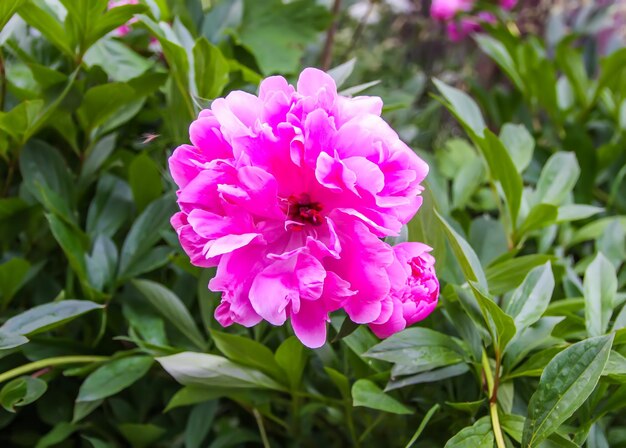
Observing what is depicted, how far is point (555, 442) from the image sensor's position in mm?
339

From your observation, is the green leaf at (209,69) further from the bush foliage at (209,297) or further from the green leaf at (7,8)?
the green leaf at (7,8)

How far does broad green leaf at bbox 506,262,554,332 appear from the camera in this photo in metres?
0.37

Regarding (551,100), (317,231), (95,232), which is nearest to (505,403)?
(317,231)

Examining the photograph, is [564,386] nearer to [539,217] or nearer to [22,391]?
[539,217]

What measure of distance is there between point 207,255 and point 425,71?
91 centimetres

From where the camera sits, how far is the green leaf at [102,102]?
459mm

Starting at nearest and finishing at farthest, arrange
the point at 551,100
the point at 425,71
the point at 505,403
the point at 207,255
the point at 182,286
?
the point at 207,255
the point at 505,403
the point at 182,286
the point at 551,100
the point at 425,71

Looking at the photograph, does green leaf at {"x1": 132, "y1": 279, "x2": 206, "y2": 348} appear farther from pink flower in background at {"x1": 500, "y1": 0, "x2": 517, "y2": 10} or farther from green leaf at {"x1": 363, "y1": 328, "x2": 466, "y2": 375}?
pink flower in background at {"x1": 500, "y1": 0, "x2": 517, "y2": 10}

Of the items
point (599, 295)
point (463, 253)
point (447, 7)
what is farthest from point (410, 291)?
point (447, 7)

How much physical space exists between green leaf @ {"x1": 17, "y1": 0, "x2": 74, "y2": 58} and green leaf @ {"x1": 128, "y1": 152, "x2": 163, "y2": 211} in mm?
90

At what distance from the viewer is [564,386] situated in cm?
32

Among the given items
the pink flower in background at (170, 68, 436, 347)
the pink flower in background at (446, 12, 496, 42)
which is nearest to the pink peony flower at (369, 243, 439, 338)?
the pink flower in background at (170, 68, 436, 347)

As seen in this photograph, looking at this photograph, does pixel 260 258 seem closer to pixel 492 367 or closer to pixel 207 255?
pixel 207 255

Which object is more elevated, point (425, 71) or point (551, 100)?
point (551, 100)
